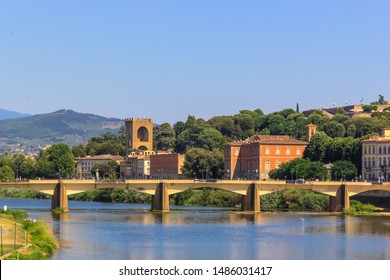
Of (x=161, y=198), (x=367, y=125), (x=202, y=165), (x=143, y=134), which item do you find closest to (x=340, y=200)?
(x=161, y=198)

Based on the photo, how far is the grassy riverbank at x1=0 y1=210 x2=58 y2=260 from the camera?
50.2 metres

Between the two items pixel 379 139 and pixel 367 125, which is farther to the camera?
pixel 367 125

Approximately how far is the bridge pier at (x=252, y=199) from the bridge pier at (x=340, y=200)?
6.76 m

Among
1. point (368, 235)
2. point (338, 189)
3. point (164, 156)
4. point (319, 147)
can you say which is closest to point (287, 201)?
point (338, 189)

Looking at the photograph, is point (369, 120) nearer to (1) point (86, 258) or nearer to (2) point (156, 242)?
(2) point (156, 242)

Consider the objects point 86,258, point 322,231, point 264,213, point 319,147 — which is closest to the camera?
point 86,258

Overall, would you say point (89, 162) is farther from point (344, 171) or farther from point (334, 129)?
point (344, 171)

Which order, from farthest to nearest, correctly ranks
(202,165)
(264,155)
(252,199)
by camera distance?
(202,165), (264,155), (252,199)

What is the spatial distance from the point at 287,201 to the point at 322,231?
33504 millimetres

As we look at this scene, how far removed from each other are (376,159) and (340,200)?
26968 millimetres

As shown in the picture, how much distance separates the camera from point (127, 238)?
6669cm

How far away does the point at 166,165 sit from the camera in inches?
6703

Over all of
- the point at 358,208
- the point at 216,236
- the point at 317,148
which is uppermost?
the point at 317,148

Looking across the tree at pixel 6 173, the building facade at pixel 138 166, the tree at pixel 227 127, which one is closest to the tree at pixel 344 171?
the building facade at pixel 138 166
